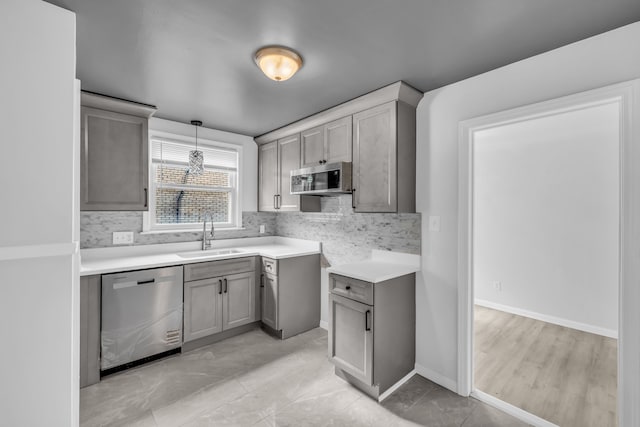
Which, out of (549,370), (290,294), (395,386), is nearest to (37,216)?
(290,294)

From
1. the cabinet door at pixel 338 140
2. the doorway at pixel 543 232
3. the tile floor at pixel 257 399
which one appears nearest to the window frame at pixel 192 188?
the tile floor at pixel 257 399

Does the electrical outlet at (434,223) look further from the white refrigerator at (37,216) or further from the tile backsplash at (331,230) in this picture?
the white refrigerator at (37,216)

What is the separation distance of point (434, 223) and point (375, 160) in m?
0.72

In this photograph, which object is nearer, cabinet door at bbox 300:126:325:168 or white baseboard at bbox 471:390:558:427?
white baseboard at bbox 471:390:558:427

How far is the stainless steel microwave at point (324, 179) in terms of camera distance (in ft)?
8.50

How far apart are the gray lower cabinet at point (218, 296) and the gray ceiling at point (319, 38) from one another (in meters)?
1.75

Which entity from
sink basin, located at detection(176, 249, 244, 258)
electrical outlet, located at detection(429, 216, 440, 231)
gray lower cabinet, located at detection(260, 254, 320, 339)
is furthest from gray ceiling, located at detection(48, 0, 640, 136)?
gray lower cabinet, located at detection(260, 254, 320, 339)

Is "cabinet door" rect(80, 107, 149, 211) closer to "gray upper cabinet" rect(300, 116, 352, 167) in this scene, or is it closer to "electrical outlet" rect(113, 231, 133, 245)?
"electrical outlet" rect(113, 231, 133, 245)

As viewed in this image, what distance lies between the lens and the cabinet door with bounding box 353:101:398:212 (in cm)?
234

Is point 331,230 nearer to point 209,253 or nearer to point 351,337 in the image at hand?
point 351,337

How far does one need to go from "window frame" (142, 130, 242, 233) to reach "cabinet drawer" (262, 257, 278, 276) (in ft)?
2.63

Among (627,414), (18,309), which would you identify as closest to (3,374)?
(18,309)

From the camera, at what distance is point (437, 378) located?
2.36 meters

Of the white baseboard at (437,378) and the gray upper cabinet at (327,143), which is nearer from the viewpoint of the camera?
the white baseboard at (437,378)
